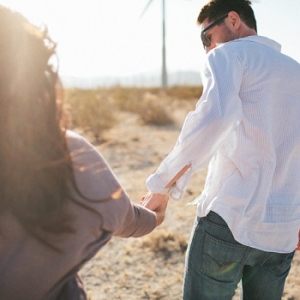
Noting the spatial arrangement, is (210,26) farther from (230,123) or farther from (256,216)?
(256,216)

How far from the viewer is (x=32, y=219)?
0.84m

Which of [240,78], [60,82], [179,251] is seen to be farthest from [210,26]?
[179,251]

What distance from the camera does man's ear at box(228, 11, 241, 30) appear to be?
1.54 metres

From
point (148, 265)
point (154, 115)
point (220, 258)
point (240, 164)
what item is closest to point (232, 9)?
point (240, 164)

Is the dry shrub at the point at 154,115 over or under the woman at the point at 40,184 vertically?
under

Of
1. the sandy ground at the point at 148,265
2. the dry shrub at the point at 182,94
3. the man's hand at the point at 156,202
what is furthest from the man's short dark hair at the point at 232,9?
the dry shrub at the point at 182,94

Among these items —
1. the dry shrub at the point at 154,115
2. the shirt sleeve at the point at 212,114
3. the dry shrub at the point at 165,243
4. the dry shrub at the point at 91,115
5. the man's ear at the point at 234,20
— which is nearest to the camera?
the shirt sleeve at the point at 212,114

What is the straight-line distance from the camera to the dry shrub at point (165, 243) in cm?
356

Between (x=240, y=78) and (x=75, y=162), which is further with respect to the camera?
(x=240, y=78)

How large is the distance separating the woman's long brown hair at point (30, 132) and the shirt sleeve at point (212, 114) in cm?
59

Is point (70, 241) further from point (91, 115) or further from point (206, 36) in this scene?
point (91, 115)

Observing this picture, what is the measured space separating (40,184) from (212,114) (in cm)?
66

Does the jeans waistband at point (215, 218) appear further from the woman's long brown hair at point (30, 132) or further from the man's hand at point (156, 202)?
the woman's long brown hair at point (30, 132)

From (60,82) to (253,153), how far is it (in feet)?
2.32
